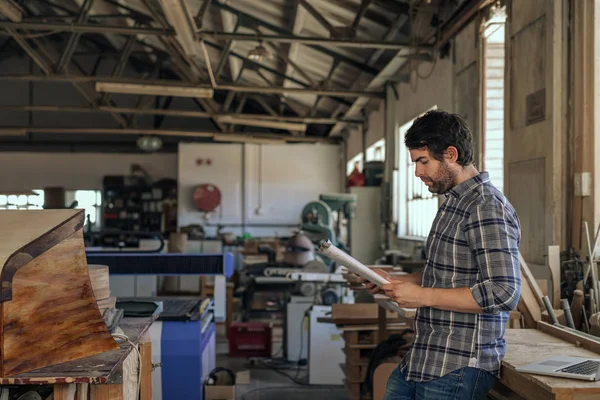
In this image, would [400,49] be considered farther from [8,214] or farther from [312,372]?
[8,214]

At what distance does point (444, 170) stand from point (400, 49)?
4854 millimetres

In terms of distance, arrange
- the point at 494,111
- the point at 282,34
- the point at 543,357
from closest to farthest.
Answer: the point at 543,357 → the point at 494,111 → the point at 282,34

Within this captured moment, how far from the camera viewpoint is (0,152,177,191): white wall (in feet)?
46.2

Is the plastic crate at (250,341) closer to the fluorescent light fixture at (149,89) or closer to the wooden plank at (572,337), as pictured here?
the fluorescent light fixture at (149,89)

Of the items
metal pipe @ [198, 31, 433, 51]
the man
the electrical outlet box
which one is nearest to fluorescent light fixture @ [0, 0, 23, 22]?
metal pipe @ [198, 31, 433, 51]

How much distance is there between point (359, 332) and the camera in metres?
4.45

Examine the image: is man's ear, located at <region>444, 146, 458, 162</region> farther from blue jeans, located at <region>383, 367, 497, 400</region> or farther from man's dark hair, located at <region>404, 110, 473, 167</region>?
blue jeans, located at <region>383, 367, 497, 400</region>

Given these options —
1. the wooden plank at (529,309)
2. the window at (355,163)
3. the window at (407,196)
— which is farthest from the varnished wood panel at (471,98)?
the window at (355,163)

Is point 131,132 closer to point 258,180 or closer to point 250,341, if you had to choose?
point 258,180

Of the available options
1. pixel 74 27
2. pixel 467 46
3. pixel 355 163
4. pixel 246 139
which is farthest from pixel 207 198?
pixel 467 46

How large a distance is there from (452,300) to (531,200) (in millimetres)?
2366

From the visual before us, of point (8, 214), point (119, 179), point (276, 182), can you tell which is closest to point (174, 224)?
point (119, 179)

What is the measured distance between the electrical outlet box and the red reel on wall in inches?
390

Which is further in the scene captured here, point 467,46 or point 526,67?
point 467,46
